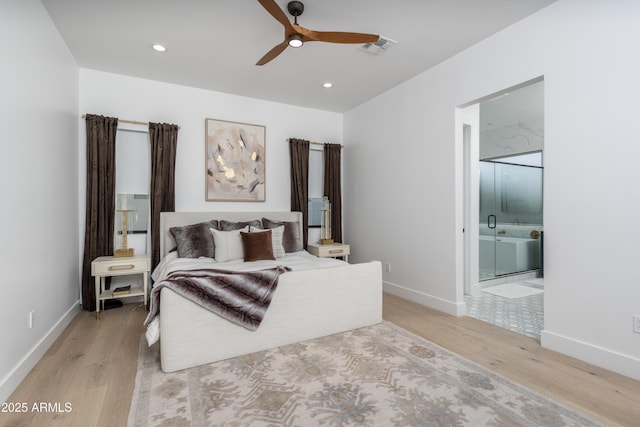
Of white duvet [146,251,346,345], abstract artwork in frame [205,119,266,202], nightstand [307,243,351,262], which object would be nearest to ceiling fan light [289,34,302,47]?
white duvet [146,251,346,345]

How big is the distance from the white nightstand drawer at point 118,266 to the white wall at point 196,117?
743 millimetres

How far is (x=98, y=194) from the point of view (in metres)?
3.46

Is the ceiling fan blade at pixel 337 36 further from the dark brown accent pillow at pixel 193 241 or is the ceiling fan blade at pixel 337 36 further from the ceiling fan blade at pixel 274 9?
the dark brown accent pillow at pixel 193 241

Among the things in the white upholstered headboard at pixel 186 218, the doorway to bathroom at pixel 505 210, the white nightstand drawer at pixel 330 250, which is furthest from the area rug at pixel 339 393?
the white nightstand drawer at pixel 330 250

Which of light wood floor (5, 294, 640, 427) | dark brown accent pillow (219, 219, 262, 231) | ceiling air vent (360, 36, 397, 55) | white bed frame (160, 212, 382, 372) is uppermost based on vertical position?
ceiling air vent (360, 36, 397, 55)

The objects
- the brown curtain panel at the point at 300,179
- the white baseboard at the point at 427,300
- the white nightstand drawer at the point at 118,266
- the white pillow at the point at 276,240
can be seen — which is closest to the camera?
the white nightstand drawer at the point at 118,266

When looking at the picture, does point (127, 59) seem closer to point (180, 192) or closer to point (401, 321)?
point (180, 192)

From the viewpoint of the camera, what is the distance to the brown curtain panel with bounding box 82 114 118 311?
11.2ft

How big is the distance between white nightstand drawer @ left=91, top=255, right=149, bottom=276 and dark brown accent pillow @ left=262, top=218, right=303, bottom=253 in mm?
1440

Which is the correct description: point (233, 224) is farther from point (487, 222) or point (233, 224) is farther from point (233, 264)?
point (487, 222)

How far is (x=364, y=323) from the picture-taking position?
9.43 ft

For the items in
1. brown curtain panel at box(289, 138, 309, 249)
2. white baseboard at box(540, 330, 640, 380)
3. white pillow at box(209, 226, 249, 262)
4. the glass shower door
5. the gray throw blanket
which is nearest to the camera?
white baseboard at box(540, 330, 640, 380)

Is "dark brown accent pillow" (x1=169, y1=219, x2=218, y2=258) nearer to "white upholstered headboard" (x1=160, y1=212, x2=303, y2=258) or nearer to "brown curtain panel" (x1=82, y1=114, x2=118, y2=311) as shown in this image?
"white upholstered headboard" (x1=160, y1=212, x2=303, y2=258)

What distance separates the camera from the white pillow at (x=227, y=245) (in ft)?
11.0
